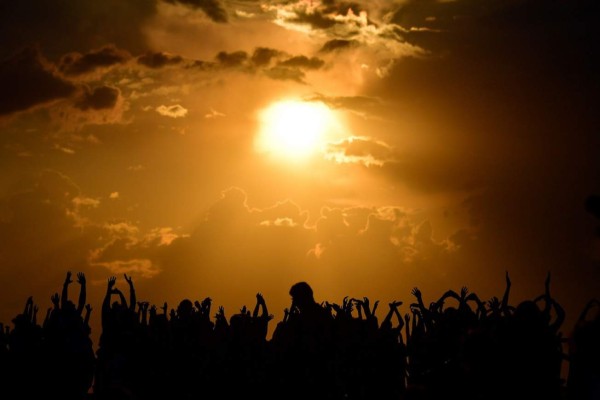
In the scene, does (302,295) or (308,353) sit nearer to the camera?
(302,295)

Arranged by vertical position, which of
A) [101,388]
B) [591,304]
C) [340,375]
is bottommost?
[101,388]

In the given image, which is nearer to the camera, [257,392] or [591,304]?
[591,304]

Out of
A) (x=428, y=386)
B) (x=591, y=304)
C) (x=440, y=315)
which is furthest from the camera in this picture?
(x=440, y=315)

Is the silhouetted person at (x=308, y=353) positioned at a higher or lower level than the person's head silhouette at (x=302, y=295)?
lower

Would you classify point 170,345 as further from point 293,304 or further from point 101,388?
point 293,304

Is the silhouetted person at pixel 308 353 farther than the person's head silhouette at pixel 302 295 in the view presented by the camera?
Yes

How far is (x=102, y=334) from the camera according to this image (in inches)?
701

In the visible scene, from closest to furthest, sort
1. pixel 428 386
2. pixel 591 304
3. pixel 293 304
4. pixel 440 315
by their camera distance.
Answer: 1. pixel 591 304
2. pixel 428 386
3. pixel 440 315
4. pixel 293 304

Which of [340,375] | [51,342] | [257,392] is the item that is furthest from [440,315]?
[51,342]

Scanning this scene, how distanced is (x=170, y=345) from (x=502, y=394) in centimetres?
1010

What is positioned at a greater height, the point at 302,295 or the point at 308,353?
the point at 302,295

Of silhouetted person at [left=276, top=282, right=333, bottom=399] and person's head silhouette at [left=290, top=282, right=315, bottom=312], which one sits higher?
person's head silhouette at [left=290, top=282, right=315, bottom=312]

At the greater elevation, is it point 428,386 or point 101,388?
point 428,386

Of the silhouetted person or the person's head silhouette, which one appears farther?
the silhouetted person
